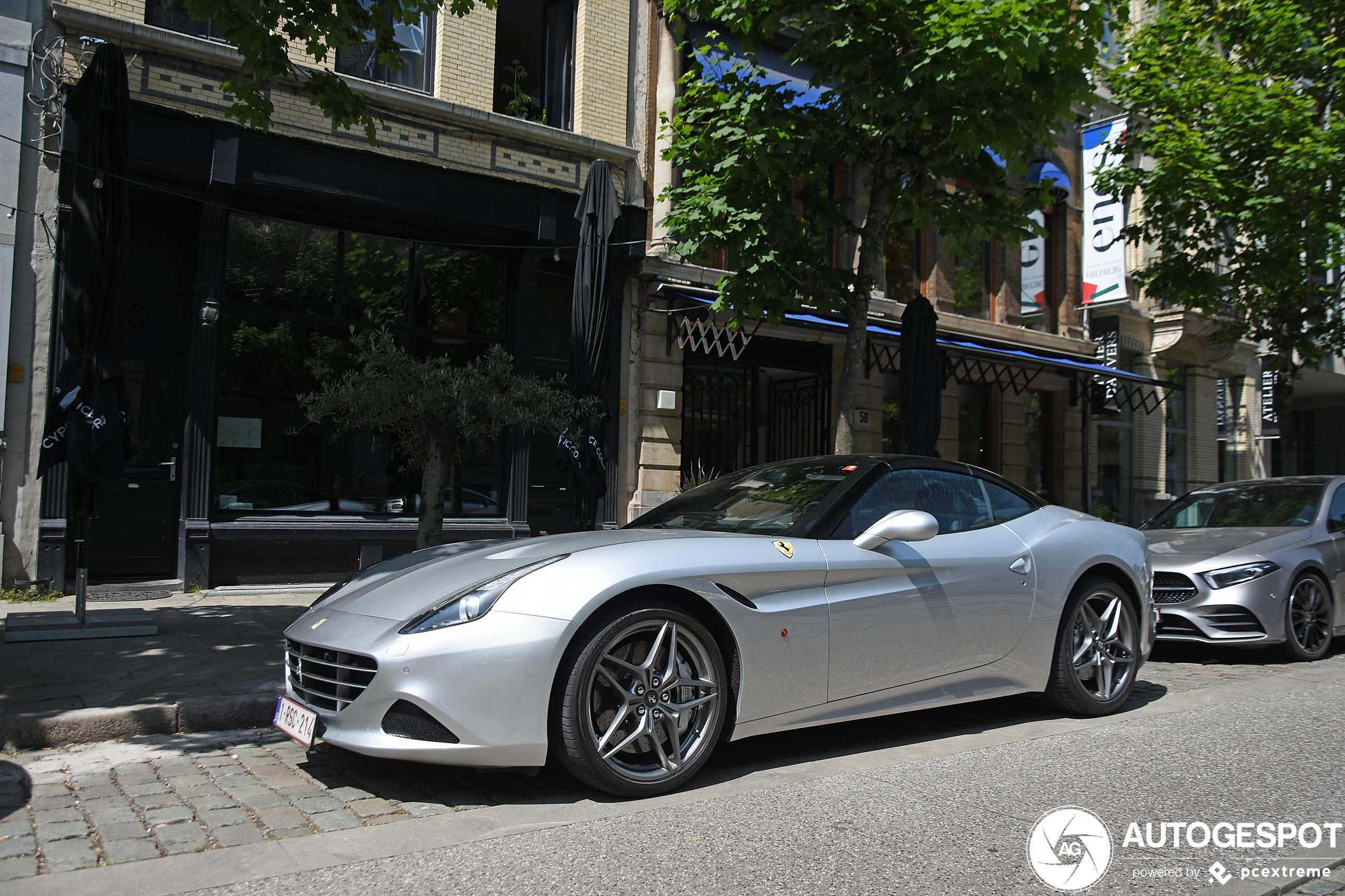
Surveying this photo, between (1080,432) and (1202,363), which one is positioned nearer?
(1080,432)

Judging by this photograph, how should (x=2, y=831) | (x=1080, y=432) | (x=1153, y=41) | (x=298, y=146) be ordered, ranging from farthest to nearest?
1. (x=1080, y=432)
2. (x=1153, y=41)
3. (x=298, y=146)
4. (x=2, y=831)

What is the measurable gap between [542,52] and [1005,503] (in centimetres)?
1013

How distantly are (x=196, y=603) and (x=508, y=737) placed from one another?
21.3ft

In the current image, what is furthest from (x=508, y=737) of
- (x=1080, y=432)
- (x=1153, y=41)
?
(x=1080, y=432)

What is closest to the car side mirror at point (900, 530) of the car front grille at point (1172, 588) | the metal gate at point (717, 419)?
the car front grille at point (1172, 588)

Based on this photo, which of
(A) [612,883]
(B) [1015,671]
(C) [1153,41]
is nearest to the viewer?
(A) [612,883]

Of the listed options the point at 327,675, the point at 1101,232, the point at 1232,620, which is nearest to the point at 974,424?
the point at 1101,232

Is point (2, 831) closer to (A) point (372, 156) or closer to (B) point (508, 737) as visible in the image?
(B) point (508, 737)

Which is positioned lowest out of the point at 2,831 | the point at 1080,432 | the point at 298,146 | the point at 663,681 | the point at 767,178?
the point at 2,831

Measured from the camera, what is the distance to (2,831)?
10.7 feet

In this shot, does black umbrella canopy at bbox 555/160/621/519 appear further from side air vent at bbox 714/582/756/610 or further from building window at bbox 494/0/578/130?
side air vent at bbox 714/582/756/610

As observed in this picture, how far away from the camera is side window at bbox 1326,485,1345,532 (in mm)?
7961

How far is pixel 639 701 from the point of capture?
3.62 metres

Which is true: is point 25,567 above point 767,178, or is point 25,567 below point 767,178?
below
